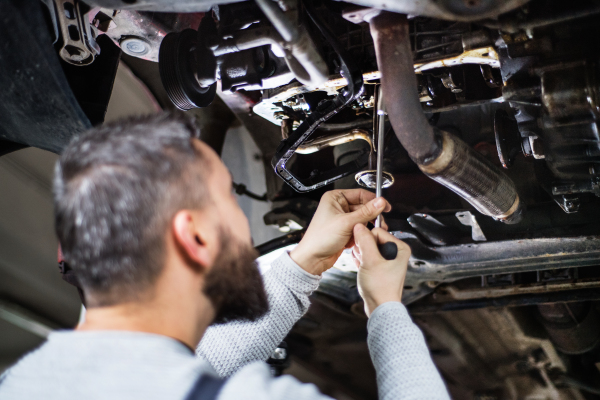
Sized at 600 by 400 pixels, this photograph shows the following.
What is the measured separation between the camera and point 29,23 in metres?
0.91

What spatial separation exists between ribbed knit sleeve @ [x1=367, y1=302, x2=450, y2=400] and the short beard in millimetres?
186

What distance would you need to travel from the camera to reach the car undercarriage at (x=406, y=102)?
869 mm

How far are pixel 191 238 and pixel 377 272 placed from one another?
1.14 feet

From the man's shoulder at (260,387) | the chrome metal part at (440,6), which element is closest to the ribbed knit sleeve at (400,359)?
the man's shoulder at (260,387)

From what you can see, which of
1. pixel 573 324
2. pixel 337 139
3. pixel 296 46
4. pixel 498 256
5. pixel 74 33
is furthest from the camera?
pixel 573 324

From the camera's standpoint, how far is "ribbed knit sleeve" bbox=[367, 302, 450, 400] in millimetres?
700

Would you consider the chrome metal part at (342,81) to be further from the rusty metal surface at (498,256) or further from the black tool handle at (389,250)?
the rusty metal surface at (498,256)

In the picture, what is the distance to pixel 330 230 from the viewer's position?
3.36ft

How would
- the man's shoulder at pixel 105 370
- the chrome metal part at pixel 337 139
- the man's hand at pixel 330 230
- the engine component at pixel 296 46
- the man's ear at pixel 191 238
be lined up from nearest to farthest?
the man's shoulder at pixel 105 370
the man's ear at pixel 191 238
the engine component at pixel 296 46
the man's hand at pixel 330 230
the chrome metal part at pixel 337 139

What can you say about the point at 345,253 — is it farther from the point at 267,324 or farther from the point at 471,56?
the point at 471,56

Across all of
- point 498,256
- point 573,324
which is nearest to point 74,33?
point 498,256

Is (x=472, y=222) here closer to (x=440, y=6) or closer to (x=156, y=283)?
(x=440, y=6)

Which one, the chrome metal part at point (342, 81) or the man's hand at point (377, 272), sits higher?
the chrome metal part at point (342, 81)

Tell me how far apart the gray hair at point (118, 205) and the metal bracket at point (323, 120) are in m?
0.39
